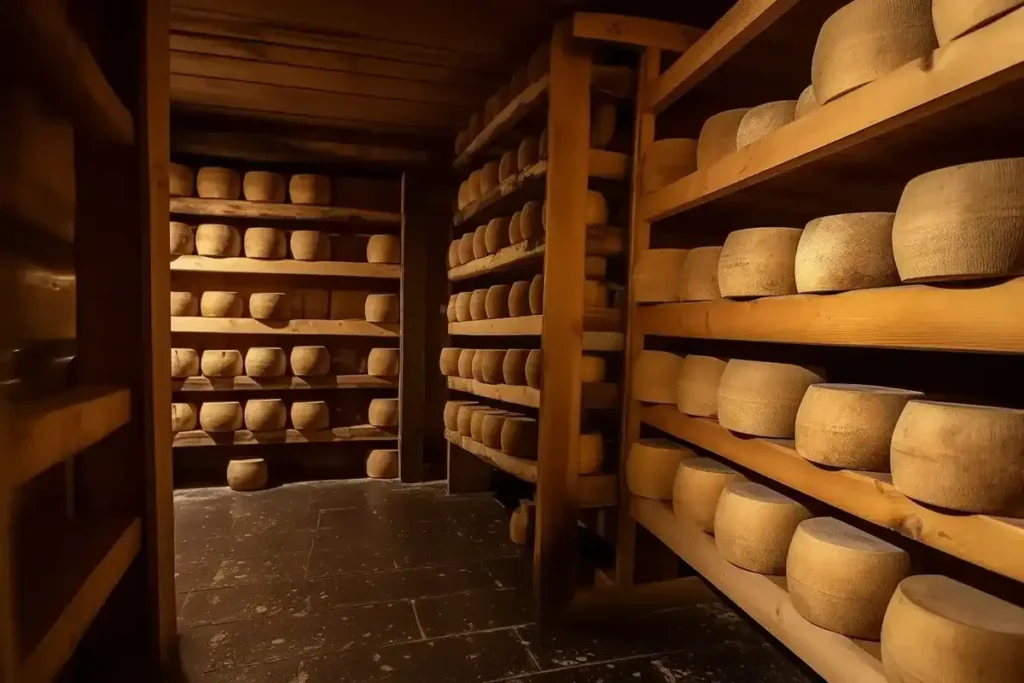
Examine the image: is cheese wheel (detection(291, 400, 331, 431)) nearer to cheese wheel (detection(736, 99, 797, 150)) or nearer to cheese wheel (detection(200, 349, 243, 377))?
cheese wheel (detection(200, 349, 243, 377))

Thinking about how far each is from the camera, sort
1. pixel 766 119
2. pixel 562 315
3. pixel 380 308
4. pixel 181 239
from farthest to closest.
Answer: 1. pixel 380 308
2. pixel 181 239
3. pixel 562 315
4. pixel 766 119

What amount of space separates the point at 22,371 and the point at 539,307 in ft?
5.37

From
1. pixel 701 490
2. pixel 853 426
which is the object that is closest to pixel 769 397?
pixel 853 426

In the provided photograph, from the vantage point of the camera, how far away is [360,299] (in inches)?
164

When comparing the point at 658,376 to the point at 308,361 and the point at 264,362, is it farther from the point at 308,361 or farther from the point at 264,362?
the point at 264,362

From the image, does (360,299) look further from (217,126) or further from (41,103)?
(41,103)

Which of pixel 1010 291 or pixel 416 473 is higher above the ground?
pixel 1010 291

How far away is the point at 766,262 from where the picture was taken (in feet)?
5.06

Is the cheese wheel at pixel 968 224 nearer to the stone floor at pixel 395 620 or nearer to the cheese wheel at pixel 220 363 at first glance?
the stone floor at pixel 395 620

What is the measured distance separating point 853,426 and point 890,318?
0.82ft

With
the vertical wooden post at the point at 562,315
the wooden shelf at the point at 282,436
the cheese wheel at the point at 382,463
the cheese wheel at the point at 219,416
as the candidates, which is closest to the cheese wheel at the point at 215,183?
the cheese wheel at the point at 219,416

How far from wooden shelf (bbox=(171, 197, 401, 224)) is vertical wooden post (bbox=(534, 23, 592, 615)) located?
2129 millimetres

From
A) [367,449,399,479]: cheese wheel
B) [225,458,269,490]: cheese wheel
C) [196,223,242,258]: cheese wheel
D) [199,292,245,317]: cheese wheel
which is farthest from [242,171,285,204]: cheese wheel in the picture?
[367,449,399,479]: cheese wheel

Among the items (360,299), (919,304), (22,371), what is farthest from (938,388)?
(360,299)
